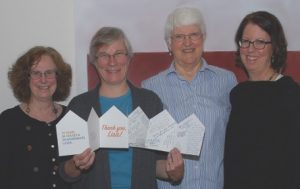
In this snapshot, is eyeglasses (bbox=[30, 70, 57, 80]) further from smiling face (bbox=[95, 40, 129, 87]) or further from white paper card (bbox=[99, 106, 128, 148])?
white paper card (bbox=[99, 106, 128, 148])

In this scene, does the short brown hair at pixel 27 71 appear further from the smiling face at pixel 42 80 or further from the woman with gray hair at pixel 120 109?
the woman with gray hair at pixel 120 109

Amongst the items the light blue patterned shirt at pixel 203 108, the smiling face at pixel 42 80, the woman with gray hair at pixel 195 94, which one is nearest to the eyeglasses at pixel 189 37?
the woman with gray hair at pixel 195 94

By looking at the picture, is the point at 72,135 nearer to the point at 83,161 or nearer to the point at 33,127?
the point at 83,161

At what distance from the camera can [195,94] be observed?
6.93ft

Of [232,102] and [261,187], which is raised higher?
[232,102]

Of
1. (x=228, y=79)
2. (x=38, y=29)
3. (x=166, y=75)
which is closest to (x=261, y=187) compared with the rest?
(x=228, y=79)

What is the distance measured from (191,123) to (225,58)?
0.80 meters

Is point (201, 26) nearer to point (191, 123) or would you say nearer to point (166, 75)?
point (166, 75)

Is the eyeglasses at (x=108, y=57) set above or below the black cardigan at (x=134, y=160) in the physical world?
above

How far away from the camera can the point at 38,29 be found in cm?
244

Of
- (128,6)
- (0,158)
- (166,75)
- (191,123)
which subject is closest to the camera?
(191,123)

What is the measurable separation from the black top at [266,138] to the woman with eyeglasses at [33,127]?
0.95 metres

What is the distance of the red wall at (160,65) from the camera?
244 cm

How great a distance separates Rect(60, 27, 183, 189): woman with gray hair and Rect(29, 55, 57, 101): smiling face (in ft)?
0.73
